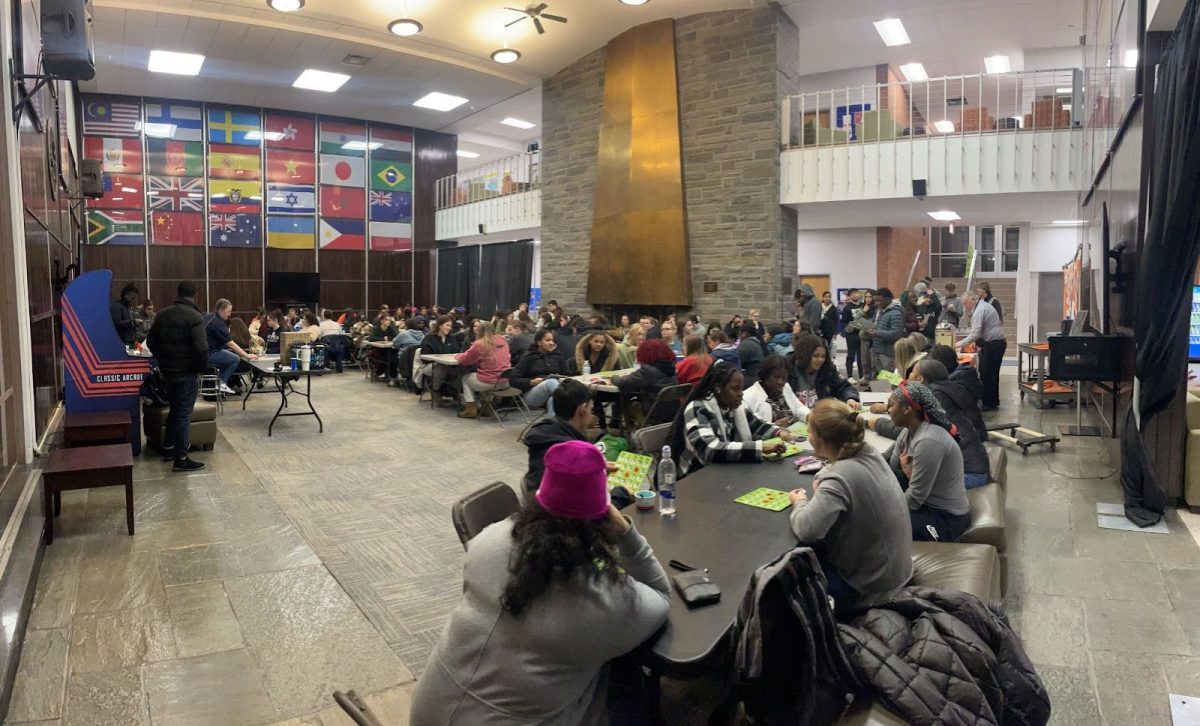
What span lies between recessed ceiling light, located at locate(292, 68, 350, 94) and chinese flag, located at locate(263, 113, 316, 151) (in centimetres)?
218

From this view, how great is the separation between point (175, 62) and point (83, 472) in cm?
1189

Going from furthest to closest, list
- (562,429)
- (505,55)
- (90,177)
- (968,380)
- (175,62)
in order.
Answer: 1. (175,62)
2. (505,55)
3. (90,177)
4. (968,380)
5. (562,429)

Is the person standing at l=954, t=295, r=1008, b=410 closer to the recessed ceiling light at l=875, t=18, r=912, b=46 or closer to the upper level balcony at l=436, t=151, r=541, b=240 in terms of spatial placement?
the recessed ceiling light at l=875, t=18, r=912, b=46

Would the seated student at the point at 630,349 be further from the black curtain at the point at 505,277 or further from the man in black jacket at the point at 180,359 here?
the black curtain at the point at 505,277

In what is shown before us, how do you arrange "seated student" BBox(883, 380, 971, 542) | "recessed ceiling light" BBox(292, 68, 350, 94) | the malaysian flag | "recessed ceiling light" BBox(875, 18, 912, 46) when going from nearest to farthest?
"seated student" BBox(883, 380, 971, 542) → "recessed ceiling light" BBox(875, 18, 912, 46) → "recessed ceiling light" BBox(292, 68, 350, 94) → the malaysian flag

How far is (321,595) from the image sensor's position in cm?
371

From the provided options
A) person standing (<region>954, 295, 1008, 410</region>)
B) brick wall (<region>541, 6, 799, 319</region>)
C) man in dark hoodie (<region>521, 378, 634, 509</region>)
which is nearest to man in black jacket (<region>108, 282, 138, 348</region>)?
man in dark hoodie (<region>521, 378, 634, 509</region>)

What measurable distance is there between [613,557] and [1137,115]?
18.4ft

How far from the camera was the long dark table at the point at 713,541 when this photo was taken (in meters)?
1.93

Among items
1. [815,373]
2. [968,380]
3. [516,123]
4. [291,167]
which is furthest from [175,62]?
[968,380]

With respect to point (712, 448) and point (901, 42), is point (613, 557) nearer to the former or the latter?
point (712, 448)

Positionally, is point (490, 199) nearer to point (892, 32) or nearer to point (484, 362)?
point (892, 32)

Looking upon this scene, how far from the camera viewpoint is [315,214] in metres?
17.7

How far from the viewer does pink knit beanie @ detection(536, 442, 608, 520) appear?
1731 millimetres
